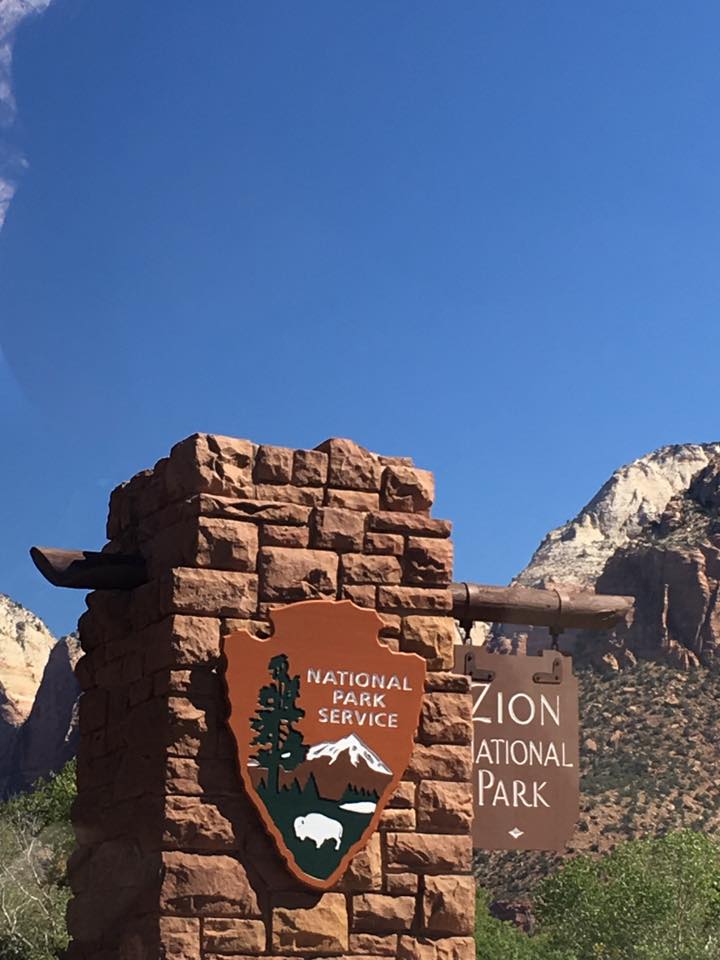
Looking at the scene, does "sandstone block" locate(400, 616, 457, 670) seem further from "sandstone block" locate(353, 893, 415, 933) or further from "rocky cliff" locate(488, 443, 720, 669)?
"rocky cliff" locate(488, 443, 720, 669)

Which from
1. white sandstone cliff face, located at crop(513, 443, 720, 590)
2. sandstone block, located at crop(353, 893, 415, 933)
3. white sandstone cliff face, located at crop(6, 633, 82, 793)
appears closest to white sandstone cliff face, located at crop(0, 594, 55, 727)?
white sandstone cliff face, located at crop(6, 633, 82, 793)

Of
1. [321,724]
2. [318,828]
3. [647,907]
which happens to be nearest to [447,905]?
[318,828]

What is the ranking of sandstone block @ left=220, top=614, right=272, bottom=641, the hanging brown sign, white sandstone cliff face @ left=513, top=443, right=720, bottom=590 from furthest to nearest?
white sandstone cliff face @ left=513, top=443, right=720, bottom=590
the hanging brown sign
sandstone block @ left=220, top=614, right=272, bottom=641

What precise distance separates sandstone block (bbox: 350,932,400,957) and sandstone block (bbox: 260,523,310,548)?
195cm

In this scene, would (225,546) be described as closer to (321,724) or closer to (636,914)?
(321,724)

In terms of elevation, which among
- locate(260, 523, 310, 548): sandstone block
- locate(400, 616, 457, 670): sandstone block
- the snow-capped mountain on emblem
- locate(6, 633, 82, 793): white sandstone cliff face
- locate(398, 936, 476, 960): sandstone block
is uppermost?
locate(6, 633, 82, 793): white sandstone cliff face

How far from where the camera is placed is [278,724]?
762 centimetres

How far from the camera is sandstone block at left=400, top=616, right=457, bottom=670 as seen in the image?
806 cm

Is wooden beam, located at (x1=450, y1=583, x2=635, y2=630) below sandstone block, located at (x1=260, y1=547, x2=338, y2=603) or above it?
above

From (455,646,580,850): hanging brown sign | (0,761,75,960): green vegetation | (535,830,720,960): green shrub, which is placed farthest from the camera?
(535,830,720,960): green shrub

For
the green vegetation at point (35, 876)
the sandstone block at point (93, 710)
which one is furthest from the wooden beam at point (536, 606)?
the green vegetation at point (35, 876)

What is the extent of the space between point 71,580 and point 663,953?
27799 mm

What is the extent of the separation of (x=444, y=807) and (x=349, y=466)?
182cm

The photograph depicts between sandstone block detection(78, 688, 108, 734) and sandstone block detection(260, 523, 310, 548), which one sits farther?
sandstone block detection(78, 688, 108, 734)
